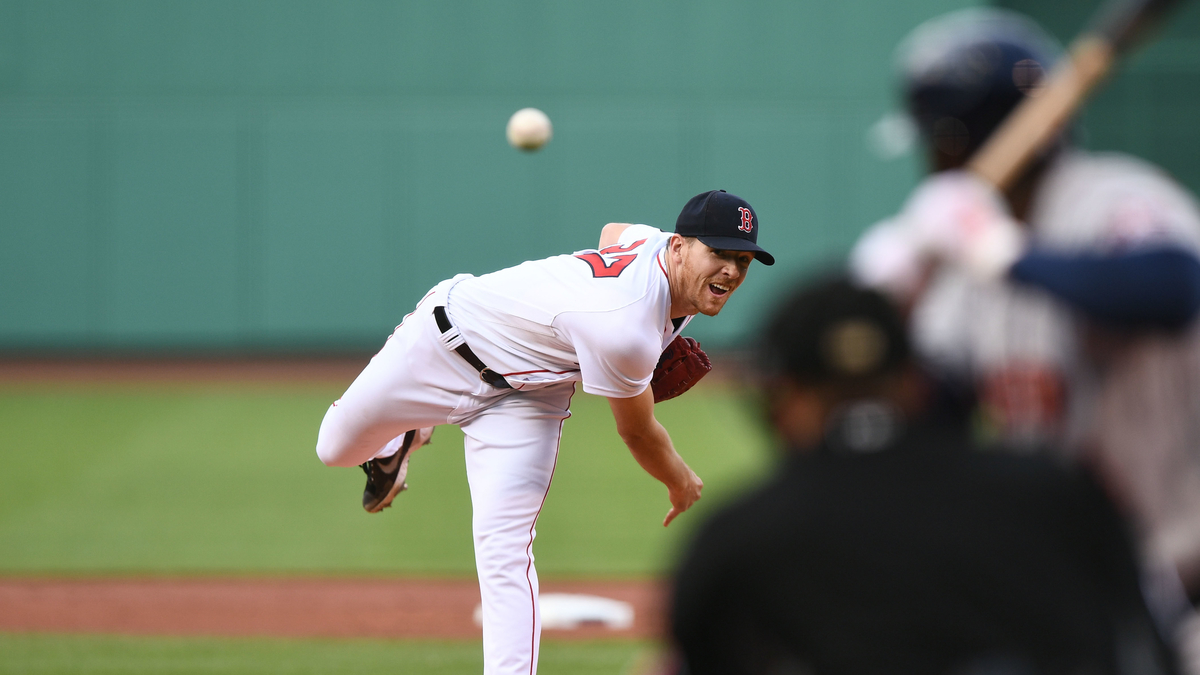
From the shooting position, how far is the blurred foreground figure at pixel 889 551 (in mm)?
1650

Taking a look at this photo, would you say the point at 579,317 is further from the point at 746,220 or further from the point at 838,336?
the point at 838,336

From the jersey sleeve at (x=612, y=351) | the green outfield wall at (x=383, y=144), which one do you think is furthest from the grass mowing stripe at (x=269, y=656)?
the green outfield wall at (x=383, y=144)

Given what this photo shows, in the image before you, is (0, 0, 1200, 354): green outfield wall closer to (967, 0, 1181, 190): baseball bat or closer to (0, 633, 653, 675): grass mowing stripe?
(0, 633, 653, 675): grass mowing stripe

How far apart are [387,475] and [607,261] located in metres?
1.47

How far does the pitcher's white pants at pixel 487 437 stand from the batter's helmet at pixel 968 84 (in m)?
1.98

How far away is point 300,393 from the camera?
14.3m

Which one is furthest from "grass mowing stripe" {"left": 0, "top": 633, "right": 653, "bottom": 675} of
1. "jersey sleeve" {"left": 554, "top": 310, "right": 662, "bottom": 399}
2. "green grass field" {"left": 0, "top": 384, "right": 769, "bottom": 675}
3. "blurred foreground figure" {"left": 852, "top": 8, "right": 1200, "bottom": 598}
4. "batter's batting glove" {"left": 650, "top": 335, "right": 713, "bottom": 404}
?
"blurred foreground figure" {"left": 852, "top": 8, "right": 1200, "bottom": 598}

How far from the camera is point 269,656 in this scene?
552 centimetres

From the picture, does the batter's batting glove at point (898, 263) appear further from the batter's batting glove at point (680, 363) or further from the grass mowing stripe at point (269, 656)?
the grass mowing stripe at point (269, 656)

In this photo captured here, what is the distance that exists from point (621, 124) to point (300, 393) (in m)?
5.63

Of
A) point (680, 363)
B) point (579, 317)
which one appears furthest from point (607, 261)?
point (680, 363)

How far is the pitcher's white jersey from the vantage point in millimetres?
3893

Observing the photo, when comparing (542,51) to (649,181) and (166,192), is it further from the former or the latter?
(166,192)

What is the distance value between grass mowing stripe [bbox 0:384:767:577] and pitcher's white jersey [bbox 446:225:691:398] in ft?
4.89
